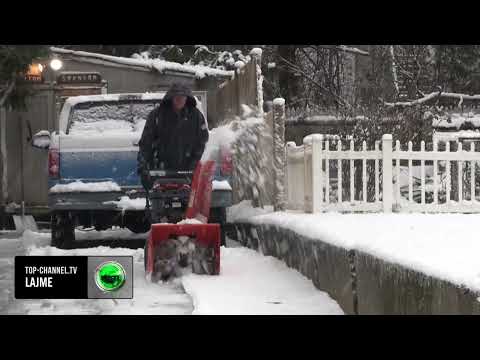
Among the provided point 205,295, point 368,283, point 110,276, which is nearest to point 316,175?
point 205,295

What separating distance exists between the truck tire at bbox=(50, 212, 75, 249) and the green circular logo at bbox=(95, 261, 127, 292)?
3.33 metres

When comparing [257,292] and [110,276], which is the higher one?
[110,276]

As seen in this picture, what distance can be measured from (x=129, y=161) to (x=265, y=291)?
2012 mm

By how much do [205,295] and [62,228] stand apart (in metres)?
2.42

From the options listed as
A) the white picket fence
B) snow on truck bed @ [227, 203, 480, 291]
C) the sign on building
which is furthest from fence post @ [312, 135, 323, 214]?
the sign on building

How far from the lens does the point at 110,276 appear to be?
408 cm

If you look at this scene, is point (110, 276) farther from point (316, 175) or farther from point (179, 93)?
point (316, 175)

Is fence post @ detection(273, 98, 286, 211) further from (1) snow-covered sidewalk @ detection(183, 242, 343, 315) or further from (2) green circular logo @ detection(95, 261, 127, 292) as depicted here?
(2) green circular logo @ detection(95, 261, 127, 292)

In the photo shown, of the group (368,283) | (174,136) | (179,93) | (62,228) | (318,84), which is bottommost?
(368,283)

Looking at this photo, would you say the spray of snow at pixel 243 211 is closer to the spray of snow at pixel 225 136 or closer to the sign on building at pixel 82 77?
the spray of snow at pixel 225 136

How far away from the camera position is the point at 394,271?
13.2 feet

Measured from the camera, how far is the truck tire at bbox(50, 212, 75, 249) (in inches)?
292
